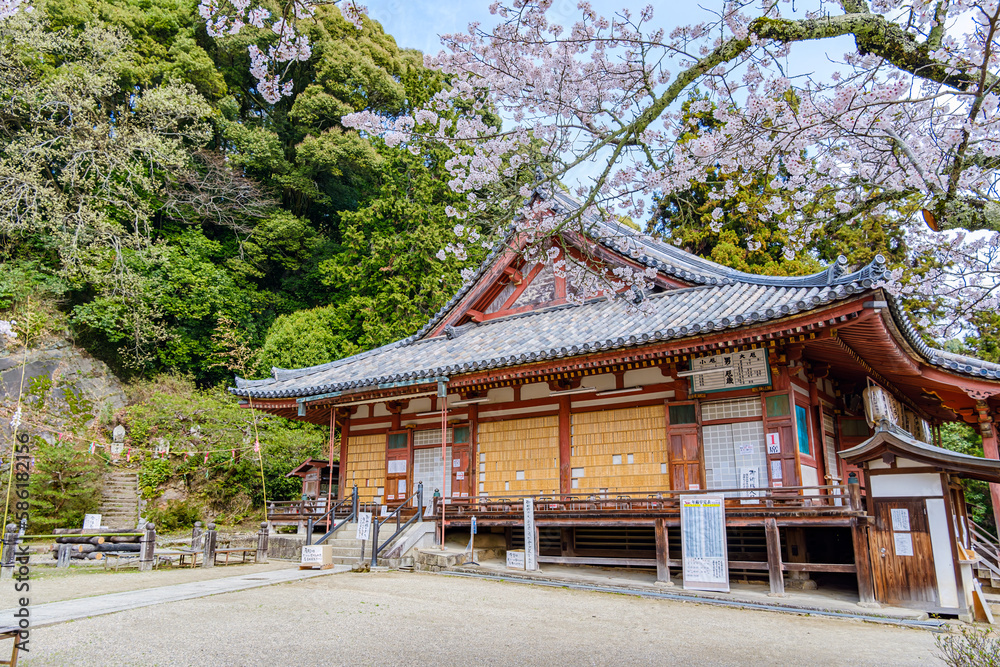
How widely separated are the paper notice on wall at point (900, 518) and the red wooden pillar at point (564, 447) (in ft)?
18.8

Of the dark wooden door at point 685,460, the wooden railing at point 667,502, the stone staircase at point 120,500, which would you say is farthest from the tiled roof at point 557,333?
the stone staircase at point 120,500

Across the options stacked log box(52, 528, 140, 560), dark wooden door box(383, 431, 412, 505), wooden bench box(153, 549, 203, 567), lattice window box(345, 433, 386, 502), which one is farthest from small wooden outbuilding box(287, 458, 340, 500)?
stacked log box(52, 528, 140, 560)

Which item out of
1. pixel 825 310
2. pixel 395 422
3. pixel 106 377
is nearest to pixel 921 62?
pixel 825 310

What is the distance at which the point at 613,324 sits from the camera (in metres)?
13.1

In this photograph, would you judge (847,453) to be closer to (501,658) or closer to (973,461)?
(973,461)

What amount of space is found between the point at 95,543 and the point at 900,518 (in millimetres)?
15744

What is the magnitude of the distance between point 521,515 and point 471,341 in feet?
16.3

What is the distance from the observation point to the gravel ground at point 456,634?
558cm

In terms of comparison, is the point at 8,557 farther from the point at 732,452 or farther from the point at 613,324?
the point at 732,452

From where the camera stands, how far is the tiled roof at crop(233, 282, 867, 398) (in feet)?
34.0

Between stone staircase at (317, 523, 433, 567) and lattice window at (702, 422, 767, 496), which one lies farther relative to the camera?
stone staircase at (317, 523, 433, 567)

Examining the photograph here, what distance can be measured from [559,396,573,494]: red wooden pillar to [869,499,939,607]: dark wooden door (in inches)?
219

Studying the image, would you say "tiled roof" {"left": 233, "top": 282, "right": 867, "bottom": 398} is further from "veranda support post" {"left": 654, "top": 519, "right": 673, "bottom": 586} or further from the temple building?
"veranda support post" {"left": 654, "top": 519, "right": 673, "bottom": 586}

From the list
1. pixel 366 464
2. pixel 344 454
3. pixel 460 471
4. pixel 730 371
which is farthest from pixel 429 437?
pixel 730 371
